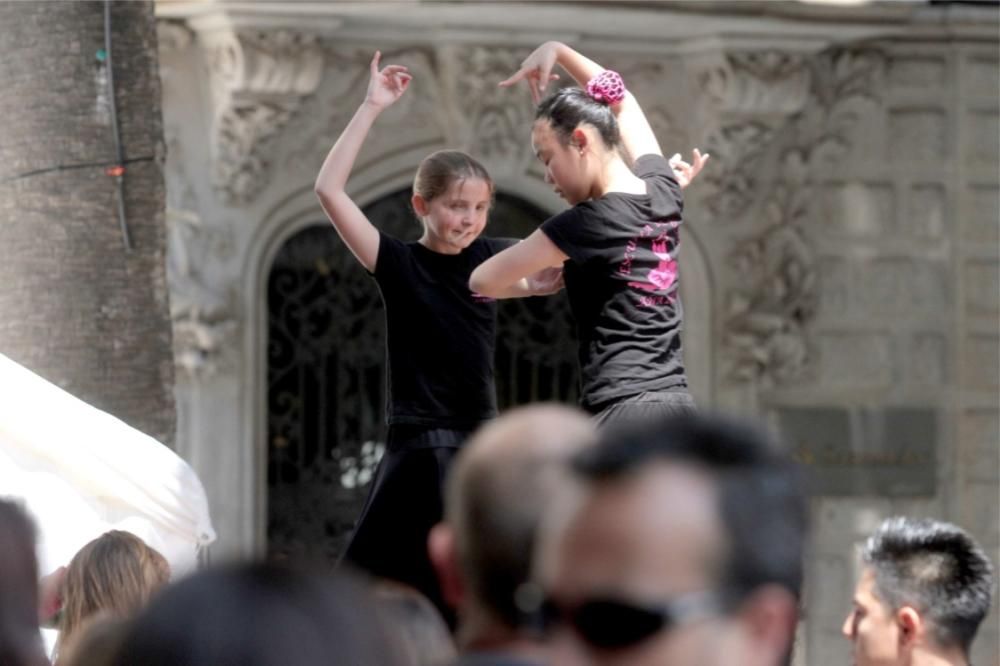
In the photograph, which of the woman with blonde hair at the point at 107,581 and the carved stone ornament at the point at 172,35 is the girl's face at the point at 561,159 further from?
the carved stone ornament at the point at 172,35

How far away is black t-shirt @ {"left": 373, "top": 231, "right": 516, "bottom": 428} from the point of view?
5613mm

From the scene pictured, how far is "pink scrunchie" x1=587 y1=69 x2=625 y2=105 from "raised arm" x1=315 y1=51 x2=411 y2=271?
560mm

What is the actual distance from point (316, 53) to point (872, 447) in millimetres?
3674

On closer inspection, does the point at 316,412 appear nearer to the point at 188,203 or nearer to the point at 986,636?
the point at 188,203

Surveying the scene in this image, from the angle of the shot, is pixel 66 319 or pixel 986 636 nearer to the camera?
pixel 66 319

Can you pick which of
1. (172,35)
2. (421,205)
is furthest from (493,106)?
(421,205)

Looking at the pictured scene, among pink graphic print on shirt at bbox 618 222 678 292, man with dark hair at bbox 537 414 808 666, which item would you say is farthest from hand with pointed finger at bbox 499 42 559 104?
man with dark hair at bbox 537 414 808 666

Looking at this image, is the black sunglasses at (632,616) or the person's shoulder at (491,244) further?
the person's shoulder at (491,244)

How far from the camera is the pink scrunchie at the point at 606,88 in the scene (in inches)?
211

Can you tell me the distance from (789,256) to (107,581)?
769 cm

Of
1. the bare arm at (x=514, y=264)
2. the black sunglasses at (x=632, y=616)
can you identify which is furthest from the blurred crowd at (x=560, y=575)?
the bare arm at (x=514, y=264)

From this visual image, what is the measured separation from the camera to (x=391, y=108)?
1165 cm

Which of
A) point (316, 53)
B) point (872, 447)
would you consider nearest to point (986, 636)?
point (872, 447)

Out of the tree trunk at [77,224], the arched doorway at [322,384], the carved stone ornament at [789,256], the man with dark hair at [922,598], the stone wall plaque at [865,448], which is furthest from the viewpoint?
the stone wall plaque at [865,448]
